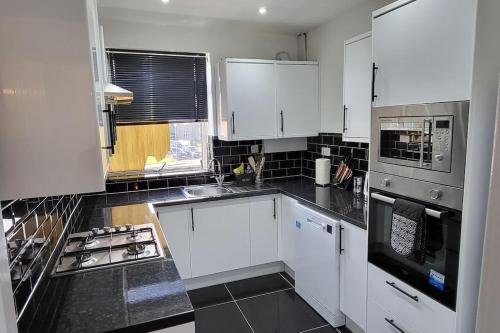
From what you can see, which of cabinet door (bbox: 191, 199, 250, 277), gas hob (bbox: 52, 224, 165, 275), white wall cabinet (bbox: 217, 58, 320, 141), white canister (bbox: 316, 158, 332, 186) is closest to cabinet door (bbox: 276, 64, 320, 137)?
white wall cabinet (bbox: 217, 58, 320, 141)

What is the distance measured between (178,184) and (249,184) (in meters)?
0.73

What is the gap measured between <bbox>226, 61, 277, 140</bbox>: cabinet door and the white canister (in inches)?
21.5

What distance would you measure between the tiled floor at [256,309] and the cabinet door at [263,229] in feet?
0.82

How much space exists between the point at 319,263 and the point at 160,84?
2181 millimetres

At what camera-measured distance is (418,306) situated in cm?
167

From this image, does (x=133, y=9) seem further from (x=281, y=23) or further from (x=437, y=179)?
(x=437, y=179)

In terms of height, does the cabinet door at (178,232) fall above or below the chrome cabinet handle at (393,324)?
above

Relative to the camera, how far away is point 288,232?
3.04 m

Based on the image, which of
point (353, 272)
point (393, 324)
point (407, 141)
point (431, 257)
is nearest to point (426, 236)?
point (431, 257)

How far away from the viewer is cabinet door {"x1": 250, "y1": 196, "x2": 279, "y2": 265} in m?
3.08

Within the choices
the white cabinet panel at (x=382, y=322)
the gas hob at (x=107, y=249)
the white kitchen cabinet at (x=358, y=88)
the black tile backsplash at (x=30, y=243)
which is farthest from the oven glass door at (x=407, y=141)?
the black tile backsplash at (x=30, y=243)

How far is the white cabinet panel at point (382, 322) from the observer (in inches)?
70.5

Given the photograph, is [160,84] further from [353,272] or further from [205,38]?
[353,272]

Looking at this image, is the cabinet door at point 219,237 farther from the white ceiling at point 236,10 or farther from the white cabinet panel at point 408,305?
the white ceiling at point 236,10
